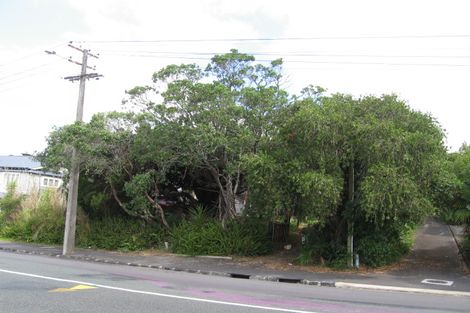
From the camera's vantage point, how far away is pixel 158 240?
2338cm

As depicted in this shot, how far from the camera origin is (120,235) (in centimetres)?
2427

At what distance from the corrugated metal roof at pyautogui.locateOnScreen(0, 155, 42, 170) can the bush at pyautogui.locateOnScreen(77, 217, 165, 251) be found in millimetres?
32898

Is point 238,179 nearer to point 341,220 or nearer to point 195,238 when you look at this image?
point 195,238

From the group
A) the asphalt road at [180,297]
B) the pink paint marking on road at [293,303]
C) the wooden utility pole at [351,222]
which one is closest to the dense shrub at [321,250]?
the wooden utility pole at [351,222]

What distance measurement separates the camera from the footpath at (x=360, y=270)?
13.6 meters

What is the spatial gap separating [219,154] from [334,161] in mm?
6367

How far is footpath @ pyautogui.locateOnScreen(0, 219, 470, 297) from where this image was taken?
1362cm

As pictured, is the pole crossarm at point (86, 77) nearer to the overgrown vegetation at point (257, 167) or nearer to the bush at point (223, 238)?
the overgrown vegetation at point (257, 167)

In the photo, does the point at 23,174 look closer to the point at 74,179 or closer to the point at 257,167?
the point at 74,179

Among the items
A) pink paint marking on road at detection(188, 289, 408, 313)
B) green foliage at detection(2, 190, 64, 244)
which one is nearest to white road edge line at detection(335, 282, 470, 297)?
pink paint marking on road at detection(188, 289, 408, 313)

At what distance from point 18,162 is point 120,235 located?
1566 inches

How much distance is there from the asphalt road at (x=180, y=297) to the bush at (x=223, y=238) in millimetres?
6871

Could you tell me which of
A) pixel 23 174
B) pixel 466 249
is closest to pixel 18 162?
pixel 23 174

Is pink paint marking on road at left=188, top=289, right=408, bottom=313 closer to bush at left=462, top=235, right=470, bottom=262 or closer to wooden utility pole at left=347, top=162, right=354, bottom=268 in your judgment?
wooden utility pole at left=347, top=162, right=354, bottom=268
